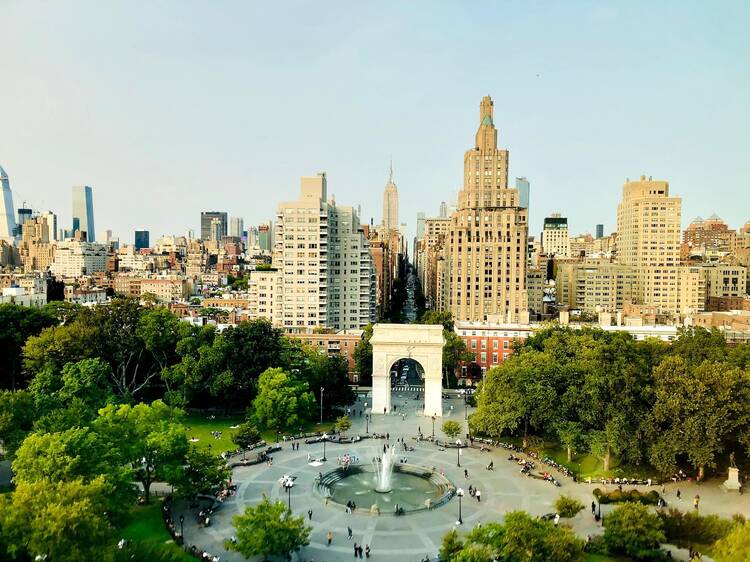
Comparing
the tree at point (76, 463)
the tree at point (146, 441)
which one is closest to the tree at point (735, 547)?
the tree at point (76, 463)

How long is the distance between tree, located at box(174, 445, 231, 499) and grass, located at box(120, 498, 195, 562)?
2521 millimetres

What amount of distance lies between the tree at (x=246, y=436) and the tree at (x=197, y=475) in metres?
13.3

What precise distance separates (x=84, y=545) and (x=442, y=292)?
108 metres

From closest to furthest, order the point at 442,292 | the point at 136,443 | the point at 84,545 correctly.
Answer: the point at 84,545
the point at 136,443
the point at 442,292

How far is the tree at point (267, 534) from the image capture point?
123 ft

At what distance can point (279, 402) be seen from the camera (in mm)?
65312

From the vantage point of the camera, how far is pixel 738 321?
338 feet

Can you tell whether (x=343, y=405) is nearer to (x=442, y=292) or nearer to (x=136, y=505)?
Result: (x=136, y=505)

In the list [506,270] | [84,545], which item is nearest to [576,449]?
[84,545]

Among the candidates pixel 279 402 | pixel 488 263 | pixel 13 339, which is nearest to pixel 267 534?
pixel 279 402

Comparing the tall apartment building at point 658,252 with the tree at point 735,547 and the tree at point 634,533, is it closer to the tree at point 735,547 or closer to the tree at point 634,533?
the tree at point 634,533

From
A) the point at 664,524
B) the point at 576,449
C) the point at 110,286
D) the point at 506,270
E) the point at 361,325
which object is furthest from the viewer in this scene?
the point at 110,286

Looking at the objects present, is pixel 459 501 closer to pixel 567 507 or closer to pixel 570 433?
pixel 567 507

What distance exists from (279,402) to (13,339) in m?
35.6
